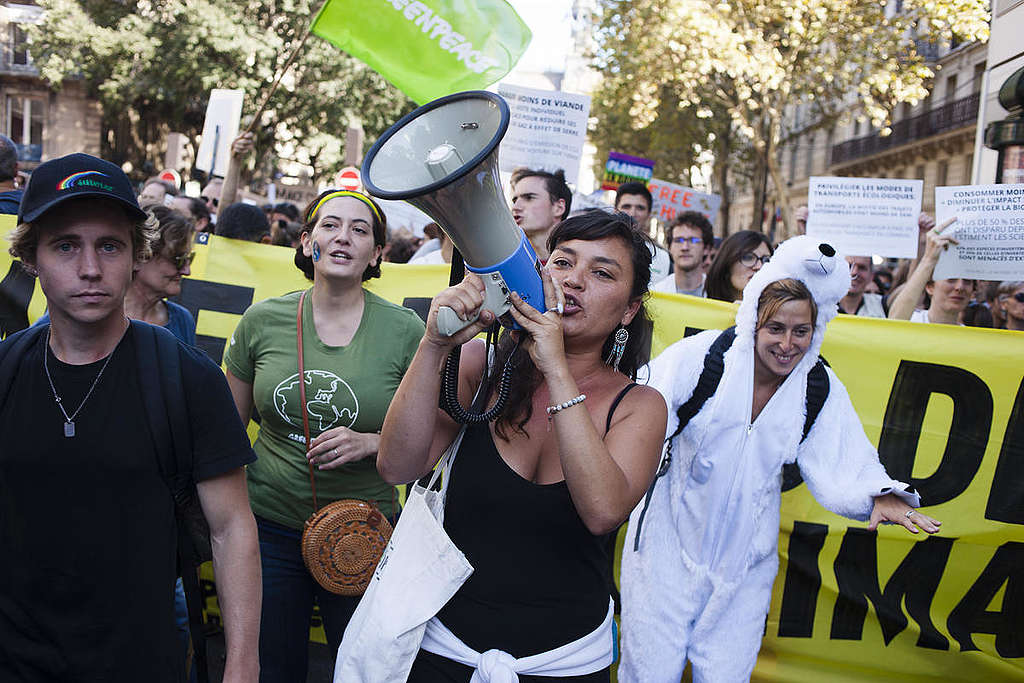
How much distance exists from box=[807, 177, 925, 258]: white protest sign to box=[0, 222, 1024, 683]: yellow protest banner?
0.67m

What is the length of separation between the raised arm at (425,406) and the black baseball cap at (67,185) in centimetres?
74

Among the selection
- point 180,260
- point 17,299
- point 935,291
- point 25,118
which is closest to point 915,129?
point 935,291

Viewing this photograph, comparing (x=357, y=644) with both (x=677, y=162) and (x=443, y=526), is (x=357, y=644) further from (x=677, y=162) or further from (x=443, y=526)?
(x=677, y=162)

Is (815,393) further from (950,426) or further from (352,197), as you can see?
(352,197)

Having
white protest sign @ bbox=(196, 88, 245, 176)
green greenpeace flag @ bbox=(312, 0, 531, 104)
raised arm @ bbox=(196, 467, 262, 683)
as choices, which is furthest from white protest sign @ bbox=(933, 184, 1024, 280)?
white protest sign @ bbox=(196, 88, 245, 176)

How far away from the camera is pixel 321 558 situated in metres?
2.96

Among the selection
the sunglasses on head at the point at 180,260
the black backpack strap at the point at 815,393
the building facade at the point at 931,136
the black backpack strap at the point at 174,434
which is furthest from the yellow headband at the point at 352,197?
the building facade at the point at 931,136

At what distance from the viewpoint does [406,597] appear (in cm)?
205

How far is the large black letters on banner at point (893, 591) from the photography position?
157 inches

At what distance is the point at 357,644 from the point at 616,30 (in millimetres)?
18125

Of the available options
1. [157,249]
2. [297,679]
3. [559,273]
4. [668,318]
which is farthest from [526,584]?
[668,318]

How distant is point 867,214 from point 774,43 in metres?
13.9

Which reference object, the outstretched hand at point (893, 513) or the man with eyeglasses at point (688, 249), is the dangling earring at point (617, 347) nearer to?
the outstretched hand at point (893, 513)

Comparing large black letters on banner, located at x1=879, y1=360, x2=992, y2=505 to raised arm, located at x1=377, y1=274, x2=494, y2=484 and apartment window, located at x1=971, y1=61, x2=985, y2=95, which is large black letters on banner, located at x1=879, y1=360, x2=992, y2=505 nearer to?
raised arm, located at x1=377, y1=274, x2=494, y2=484
